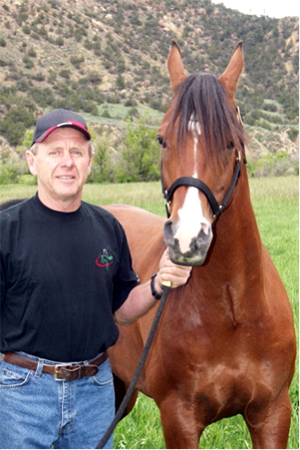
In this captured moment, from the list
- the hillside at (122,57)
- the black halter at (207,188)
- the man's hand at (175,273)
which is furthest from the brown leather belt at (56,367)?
the hillside at (122,57)

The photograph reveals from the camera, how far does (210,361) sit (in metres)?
2.23

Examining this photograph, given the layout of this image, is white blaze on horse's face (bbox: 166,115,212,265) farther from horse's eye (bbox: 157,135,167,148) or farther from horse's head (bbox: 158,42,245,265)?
horse's eye (bbox: 157,135,167,148)

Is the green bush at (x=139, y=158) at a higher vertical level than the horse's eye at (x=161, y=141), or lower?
lower

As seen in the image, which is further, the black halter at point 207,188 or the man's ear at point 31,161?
the man's ear at point 31,161

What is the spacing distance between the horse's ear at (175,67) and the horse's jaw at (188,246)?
2.96 ft

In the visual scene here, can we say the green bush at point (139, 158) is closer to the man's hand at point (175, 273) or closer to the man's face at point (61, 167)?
the man's face at point (61, 167)

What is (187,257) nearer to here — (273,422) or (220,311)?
(220,311)

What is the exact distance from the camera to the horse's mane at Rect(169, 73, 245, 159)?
189cm

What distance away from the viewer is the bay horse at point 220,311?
194 cm

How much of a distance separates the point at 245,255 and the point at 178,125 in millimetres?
674

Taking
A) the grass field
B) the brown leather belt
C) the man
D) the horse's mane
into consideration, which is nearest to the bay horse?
the horse's mane

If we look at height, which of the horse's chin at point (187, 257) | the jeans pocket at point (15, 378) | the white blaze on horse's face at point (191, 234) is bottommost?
the jeans pocket at point (15, 378)

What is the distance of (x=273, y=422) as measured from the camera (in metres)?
2.34

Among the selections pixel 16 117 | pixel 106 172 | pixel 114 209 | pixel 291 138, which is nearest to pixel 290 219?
pixel 114 209
